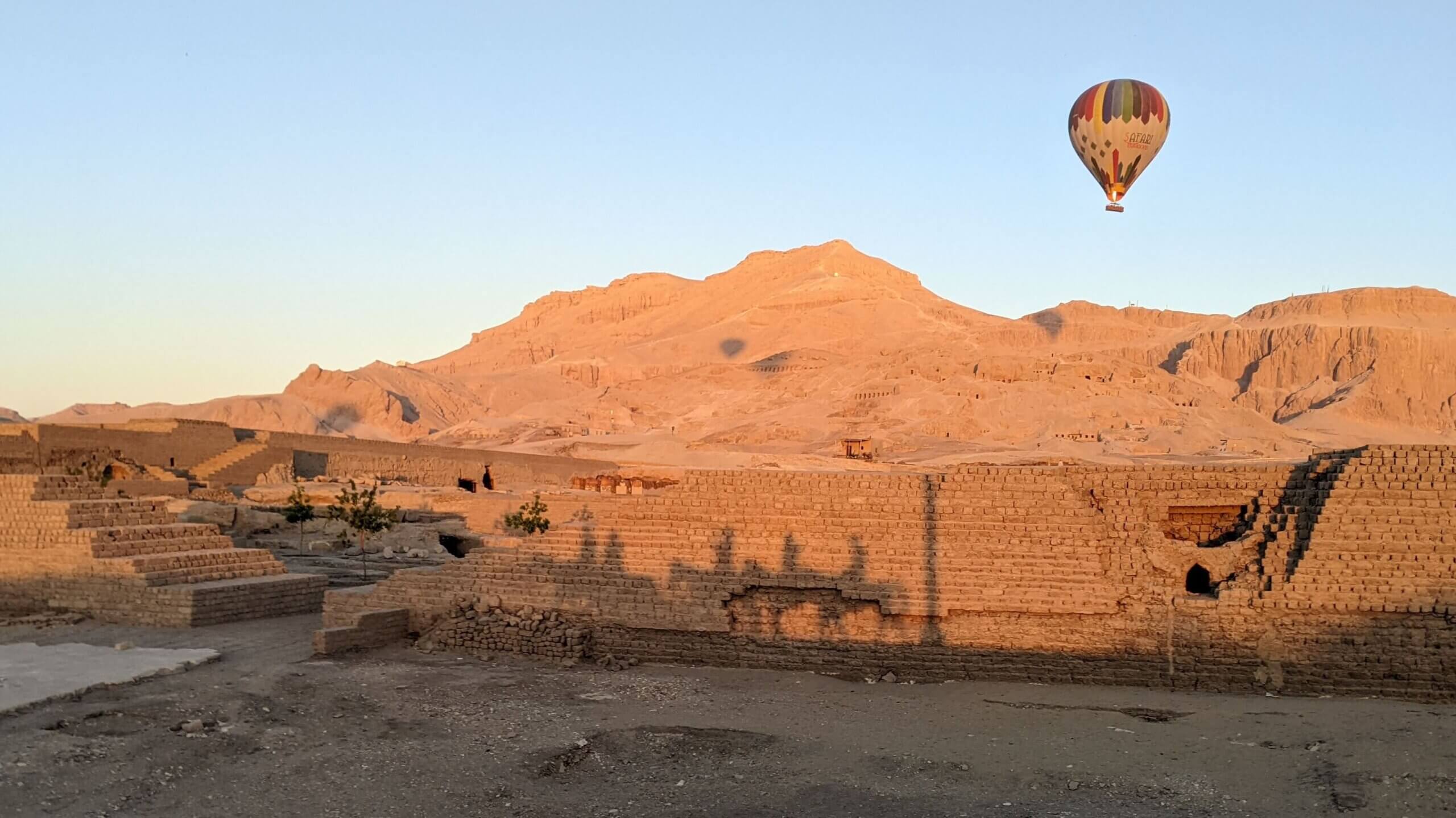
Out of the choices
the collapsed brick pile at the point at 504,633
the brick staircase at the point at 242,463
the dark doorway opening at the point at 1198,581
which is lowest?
the collapsed brick pile at the point at 504,633

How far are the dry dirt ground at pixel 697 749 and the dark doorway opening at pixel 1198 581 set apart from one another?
174 cm

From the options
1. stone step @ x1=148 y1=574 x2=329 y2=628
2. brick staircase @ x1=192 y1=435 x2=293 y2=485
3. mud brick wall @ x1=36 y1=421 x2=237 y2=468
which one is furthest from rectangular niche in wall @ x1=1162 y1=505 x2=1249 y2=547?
brick staircase @ x1=192 y1=435 x2=293 y2=485

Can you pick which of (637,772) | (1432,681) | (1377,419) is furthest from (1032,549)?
(1377,419)

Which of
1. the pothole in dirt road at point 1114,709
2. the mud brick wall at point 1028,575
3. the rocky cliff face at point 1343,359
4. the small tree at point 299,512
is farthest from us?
the rocky cliff face at point 1343,359

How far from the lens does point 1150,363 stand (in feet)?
379

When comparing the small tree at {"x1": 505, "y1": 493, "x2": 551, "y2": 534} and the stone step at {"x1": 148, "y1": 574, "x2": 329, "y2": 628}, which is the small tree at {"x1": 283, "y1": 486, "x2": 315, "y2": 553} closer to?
the small tree at {"x1": 505, "y1": 493, "x2": 551, "y2": 534}

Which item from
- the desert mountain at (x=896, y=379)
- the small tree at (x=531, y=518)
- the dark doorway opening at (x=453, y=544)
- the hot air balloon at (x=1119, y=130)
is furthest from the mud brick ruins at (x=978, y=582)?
the desert mountain at (x=896, y=379)

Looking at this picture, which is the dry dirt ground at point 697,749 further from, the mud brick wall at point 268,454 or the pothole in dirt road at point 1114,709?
the mud brick wall at point 268,454

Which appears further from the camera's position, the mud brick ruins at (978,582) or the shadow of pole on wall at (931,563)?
the shadow of pole on wall at (931,563)

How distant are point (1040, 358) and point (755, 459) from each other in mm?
30749

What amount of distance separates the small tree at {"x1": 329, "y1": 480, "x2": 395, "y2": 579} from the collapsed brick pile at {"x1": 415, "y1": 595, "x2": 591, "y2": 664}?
8.37m

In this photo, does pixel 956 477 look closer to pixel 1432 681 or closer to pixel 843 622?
pixel 843 622

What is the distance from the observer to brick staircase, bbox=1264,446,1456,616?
445 inches

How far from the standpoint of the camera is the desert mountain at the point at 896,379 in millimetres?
67500
